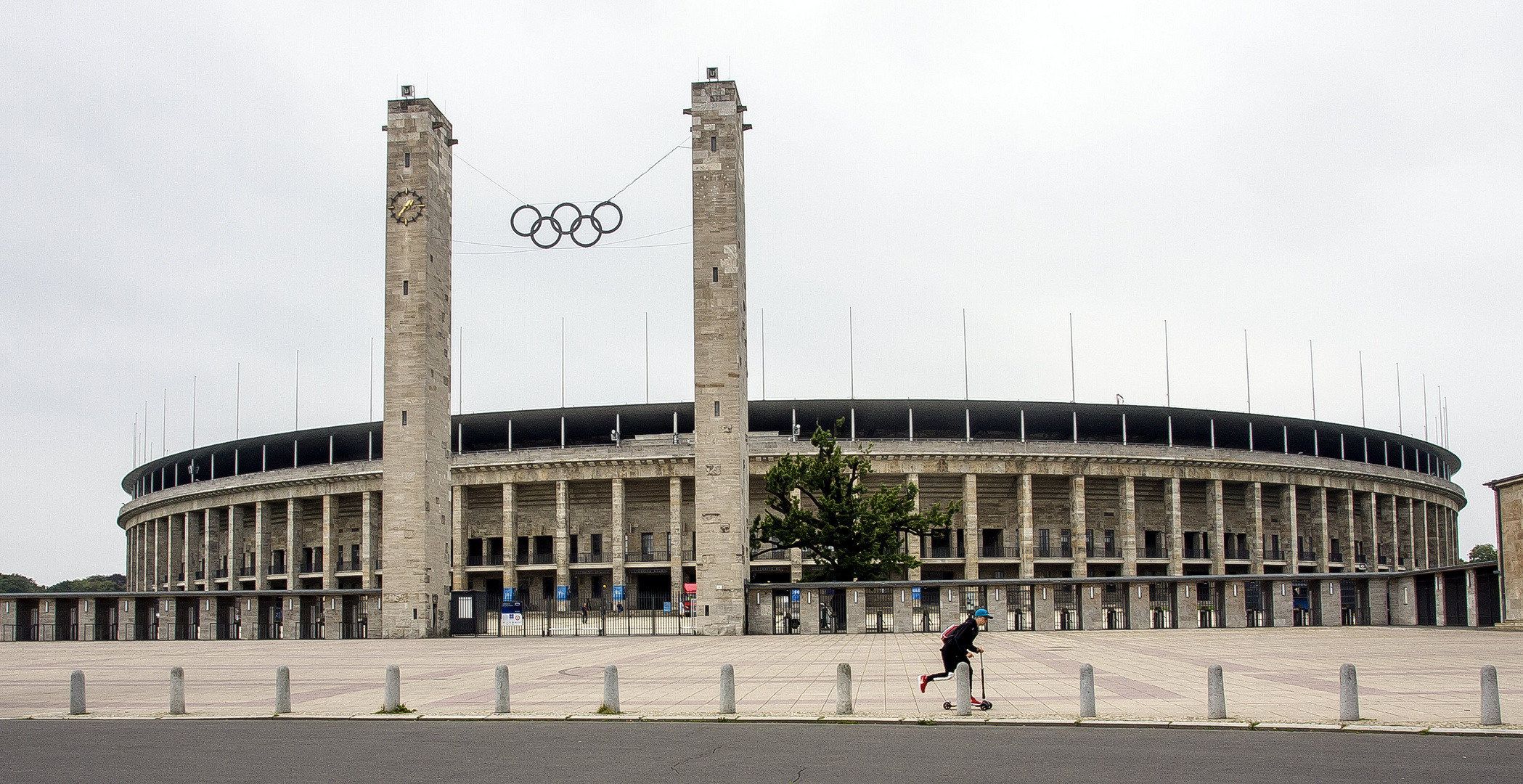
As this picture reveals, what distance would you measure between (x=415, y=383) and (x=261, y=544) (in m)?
40.0

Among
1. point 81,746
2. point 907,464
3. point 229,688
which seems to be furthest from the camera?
point 907,464

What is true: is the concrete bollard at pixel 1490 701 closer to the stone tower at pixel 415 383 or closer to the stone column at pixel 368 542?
the stone tower at pixel 415 383

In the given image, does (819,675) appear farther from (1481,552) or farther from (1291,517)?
(1481,552)

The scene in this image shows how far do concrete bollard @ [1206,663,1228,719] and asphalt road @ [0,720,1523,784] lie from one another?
1.02 meters

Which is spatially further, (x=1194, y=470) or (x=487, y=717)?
(x=1194, y=470)

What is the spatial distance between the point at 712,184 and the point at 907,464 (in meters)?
30.0

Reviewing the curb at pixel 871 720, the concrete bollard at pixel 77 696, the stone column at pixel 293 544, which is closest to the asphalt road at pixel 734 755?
the curb at pixel 871 720

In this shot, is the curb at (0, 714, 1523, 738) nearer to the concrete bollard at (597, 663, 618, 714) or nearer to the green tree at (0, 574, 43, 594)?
the concrete bollard at (597, 663, 618, 714)

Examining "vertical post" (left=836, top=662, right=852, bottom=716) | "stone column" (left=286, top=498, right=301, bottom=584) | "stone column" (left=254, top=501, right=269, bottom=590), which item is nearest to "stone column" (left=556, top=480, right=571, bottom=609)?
"stone column" (left=286, top=498, right=301, bottom=584)

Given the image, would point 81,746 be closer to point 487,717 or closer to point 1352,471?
point 487,717

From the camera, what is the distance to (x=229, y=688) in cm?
2241

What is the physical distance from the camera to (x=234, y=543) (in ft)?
272

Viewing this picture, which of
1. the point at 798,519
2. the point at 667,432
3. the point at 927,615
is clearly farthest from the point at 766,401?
the point at 927,615

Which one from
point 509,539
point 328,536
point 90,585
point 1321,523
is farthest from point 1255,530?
point 90,585
